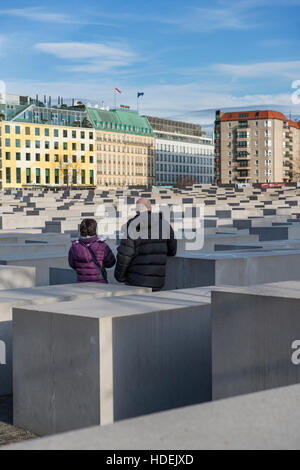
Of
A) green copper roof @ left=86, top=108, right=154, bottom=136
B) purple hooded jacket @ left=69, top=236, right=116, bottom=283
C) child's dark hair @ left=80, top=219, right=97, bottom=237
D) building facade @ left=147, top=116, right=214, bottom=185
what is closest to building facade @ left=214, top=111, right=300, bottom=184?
building facade @ left=147, top=116, right=214, bottom=185

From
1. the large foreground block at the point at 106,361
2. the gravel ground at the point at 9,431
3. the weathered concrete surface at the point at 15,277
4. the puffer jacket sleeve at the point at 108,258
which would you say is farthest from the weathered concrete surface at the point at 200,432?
the weathered concrete surface at the point at 15,277

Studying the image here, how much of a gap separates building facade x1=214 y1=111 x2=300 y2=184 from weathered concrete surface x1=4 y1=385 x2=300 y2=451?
160 metres

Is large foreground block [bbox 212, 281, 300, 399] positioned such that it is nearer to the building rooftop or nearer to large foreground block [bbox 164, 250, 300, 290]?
large foreground block [bbox 164, 250, 300, 290]

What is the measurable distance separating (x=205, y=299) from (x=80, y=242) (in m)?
1.71

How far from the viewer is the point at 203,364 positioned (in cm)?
611

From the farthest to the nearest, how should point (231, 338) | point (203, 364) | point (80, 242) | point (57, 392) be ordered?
point (80, 242), point (203, 364), point (57, 392), point (231, 338)

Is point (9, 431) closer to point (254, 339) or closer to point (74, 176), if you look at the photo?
point (254, 339)

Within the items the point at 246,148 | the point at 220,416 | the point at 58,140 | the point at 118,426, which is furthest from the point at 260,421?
the point at 246,148

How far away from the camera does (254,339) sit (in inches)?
Result: 198

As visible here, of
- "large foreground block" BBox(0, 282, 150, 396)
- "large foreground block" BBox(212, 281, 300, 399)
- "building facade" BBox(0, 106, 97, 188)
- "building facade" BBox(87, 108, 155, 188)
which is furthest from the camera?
"building facade" BBox(87, 108, 155, 188)

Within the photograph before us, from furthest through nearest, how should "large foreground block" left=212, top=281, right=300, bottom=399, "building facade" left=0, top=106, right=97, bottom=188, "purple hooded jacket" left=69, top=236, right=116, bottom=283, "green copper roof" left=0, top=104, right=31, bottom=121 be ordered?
"green copper roof" left=0, top=104, right=31, bottom=121, "building facade" left=0, top=106, right=97, bottom=188, "purple hooded jacket" left=69, top=236, right=116, bottom=283, "large foreground block" left=212, top=281, right=300, bottom=399

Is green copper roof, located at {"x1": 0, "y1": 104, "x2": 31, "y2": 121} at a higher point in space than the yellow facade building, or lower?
higher

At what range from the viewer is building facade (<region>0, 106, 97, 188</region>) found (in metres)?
110
